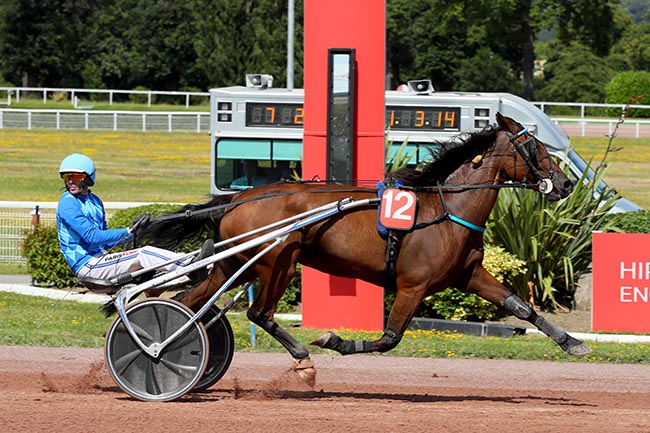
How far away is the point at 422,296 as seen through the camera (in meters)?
7.27

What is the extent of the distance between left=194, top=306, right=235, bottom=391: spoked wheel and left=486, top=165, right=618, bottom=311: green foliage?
18.4ft

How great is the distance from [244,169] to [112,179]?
1127 centimetres

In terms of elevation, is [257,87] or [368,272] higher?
[257,87]

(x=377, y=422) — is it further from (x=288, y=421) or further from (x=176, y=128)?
(x=176, y=128)

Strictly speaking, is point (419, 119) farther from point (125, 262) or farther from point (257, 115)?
point (125, 262)

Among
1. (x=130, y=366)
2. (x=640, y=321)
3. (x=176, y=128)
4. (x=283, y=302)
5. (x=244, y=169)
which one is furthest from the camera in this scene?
(x=176, y=128)

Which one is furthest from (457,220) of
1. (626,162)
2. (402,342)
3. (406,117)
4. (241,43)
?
(241,43)

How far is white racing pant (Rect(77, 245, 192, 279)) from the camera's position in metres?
7.39

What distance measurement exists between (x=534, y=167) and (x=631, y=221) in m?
5.97

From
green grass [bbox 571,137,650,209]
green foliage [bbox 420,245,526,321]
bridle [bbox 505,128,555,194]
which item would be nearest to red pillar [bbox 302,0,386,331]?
green foliage [bbox 420,245,526,321]

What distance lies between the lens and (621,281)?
37.1 ft

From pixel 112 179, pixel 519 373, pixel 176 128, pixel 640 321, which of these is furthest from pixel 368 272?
pixel 176 128

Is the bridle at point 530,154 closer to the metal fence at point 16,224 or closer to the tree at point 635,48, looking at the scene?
the metal fence at point 16,224

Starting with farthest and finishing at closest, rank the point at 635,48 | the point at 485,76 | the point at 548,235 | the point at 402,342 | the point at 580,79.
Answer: the point at 635,48, the point at 580,79, the point at 485,76, the point at 548,235, the point at 402,342
